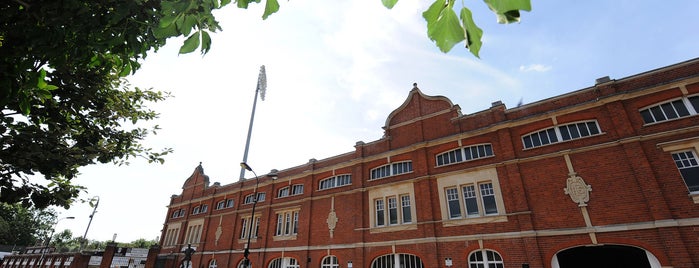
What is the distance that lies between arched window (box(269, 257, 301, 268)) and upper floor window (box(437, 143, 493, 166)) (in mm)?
13050

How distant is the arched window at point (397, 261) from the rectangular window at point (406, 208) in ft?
6.92

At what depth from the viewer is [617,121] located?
45.8ft

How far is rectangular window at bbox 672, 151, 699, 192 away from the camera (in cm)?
1201

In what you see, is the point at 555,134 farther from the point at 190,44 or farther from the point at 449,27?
the point at 190,44

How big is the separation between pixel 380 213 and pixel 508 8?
19911 millimetres

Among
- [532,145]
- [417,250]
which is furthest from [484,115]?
[417,250]

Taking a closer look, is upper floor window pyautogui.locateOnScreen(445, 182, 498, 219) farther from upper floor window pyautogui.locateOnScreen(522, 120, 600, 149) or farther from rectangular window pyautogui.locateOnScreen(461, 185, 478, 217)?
upper floor window pyautogui.locateOnScreen(522, 120, 600, 149)

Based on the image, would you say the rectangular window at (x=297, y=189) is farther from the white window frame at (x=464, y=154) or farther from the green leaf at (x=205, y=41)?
the green leaf at (x=205, y=41)

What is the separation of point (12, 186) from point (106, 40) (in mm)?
4862

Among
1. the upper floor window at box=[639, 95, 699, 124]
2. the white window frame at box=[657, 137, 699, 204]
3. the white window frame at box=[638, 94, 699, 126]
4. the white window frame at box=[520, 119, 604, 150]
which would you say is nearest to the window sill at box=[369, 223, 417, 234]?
the white window frame at box=[520, 119, 604, 150]

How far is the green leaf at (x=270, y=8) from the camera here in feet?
5.71

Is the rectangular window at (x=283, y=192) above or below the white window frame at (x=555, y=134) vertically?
above

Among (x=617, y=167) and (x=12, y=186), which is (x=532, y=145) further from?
(x=12, y=186)

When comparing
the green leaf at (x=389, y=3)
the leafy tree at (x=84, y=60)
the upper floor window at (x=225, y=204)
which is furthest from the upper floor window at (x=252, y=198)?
the green leaf at (x=389, y=3)
